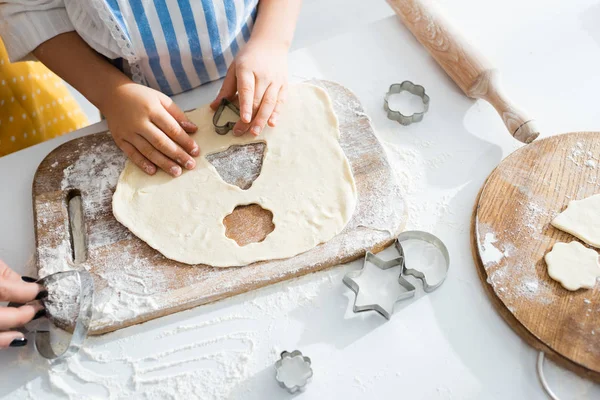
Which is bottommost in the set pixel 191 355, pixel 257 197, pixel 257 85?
pixel 191 355

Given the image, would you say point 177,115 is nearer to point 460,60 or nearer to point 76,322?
point 76,322

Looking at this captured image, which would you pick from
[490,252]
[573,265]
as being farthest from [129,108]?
[573,265]

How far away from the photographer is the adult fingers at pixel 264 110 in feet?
2.87

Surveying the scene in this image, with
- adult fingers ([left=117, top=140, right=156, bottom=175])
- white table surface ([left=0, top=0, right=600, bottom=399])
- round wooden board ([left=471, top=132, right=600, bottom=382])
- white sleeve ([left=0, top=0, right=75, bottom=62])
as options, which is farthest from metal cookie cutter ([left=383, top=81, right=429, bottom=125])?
white sleeve ([left=0, top=0, right=75, bottom=62])

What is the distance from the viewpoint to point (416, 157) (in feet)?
2.96

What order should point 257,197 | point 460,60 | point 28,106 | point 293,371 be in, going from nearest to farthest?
1. point 293,371
2. point 257,197
3. point 460,60
4. point 28,106

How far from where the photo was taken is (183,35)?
916mm

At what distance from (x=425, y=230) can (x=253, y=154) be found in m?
0.30

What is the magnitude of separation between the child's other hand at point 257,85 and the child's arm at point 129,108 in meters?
0.09

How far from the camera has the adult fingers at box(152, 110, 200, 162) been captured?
33.7 inches

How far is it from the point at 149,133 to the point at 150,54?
16cm

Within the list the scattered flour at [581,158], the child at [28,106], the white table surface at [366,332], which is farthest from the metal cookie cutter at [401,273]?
the child at [28,106]

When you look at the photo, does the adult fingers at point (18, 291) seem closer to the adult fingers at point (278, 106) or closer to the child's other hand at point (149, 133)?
the child's other hand at point (149, 133)

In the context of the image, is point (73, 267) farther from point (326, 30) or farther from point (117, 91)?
point (326, 30)
